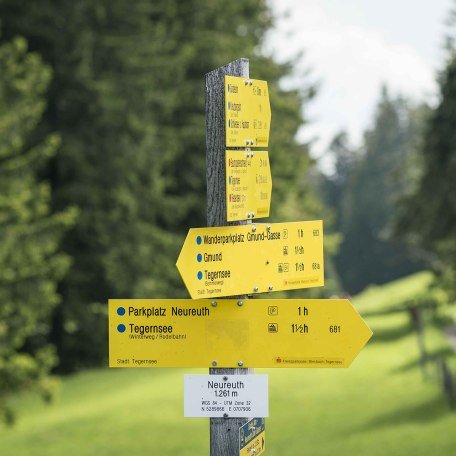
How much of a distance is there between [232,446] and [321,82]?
44974 millimetres

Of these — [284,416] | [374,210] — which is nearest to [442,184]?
[284,416]

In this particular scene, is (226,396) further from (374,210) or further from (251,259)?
(374,210)

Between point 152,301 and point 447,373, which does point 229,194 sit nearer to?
point 152,301

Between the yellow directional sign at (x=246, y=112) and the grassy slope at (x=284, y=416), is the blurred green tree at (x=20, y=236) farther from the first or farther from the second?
the yellow directional sign at (x=246, y=112)

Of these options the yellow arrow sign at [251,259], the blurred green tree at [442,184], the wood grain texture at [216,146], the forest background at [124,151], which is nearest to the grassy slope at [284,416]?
the forest background at [124,151]

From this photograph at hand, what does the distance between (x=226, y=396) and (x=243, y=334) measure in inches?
12.2

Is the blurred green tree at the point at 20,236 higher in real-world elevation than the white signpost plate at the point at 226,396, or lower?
higher

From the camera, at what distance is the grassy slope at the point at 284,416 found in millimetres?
20844

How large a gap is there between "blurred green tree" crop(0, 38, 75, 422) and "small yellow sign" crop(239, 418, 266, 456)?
16720 mm

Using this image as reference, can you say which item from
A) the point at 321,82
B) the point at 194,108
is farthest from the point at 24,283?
the point at 321,82

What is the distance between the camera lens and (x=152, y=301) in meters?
5.65

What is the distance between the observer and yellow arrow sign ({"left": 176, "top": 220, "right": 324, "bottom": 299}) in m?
5.46

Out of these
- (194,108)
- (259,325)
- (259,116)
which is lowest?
(259,325)

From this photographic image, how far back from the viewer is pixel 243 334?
5574mm
